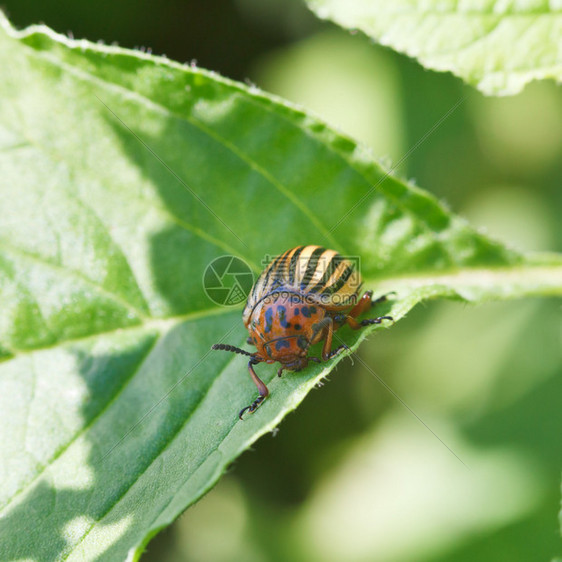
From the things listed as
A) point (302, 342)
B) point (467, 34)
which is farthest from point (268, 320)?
point (467, 34)

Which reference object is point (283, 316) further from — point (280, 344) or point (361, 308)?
point (361, 308)

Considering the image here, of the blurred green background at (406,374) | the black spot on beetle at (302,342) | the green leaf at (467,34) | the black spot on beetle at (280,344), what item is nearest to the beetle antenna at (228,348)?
the black spot on beetle at (280,344)

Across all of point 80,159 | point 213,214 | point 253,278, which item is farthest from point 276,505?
point 80,159

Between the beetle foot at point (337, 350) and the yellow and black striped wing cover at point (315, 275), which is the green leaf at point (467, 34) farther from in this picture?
the beetle foot at point (337, 350)

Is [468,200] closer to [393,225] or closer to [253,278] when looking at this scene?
[393,225]

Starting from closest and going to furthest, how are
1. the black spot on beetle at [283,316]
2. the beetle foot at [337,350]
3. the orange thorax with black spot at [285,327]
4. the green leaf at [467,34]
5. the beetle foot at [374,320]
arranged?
1. the green leaf at [467,34]
2. the beetle foot at [374,320]
3. the beetle foot at [337,350]
4. the orange thorax with black spot at [285,327]
5. the black spot on beetle at [283,316]
